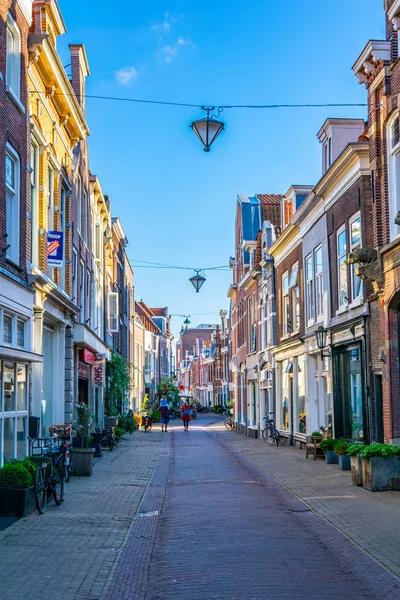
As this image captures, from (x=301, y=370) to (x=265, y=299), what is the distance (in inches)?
299

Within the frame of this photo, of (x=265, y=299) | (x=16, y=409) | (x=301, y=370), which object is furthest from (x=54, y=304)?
(x=265, y=299)

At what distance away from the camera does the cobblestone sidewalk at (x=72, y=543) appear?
7.29m

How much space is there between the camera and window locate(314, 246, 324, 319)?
23453 mm

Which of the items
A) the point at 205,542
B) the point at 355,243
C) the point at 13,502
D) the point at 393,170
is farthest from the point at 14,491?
the point at 355,243

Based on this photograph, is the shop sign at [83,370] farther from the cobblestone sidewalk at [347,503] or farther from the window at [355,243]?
the window at [355,243]

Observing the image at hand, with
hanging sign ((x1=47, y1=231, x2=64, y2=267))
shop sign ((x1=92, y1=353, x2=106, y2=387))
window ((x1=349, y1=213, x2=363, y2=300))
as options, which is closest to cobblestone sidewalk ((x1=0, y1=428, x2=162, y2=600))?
hanging sign ((x1=47, y1=231, x2=64, y2=267))

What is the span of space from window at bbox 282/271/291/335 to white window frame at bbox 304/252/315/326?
3.71 meters

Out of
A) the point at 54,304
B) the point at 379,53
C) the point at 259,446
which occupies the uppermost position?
the point at 379,53

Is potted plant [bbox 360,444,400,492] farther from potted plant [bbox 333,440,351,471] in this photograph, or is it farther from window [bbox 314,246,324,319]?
window [bbox 314,246,324,319]

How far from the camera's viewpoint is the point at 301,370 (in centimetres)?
2709

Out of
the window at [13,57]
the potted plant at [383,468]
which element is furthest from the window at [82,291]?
the potted plant at [383,468]

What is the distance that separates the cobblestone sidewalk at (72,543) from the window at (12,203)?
184 inches

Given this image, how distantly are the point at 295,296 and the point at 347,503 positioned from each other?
15663 millimetres

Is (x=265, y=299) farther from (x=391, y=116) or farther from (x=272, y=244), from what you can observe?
(x=391, y=116)
